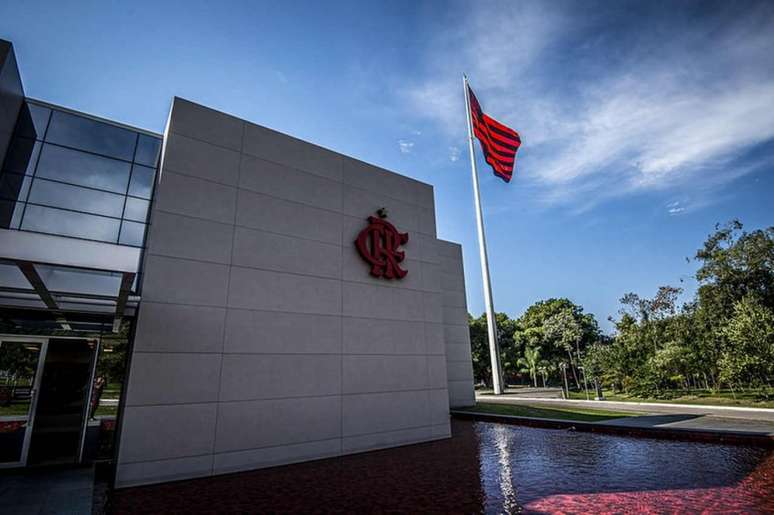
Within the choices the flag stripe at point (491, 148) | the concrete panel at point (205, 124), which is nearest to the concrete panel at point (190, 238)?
the concrete panel at point (205, 124)

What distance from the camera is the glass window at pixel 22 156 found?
26.2ft

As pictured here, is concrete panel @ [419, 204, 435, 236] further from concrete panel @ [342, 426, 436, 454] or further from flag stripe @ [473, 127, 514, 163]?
flag stripe @ [473, 127, 514, 163]

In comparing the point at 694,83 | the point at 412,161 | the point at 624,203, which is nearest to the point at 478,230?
the point at 624,203

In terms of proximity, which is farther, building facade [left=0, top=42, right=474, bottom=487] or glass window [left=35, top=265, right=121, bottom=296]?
building facade [left=0, top=42, right=474, bottom=487]

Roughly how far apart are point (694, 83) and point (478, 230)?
13.7m

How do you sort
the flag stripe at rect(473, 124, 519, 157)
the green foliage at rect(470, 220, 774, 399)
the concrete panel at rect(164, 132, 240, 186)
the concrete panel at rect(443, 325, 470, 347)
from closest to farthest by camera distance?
the concrete panel at rect(164, 132, 240, 186), the green foliage at rect(470, 220, 774, 399), the concrete panel at rect(443, 325, 470, 347), the flag stripe at rect(473, 124, 519, 157)

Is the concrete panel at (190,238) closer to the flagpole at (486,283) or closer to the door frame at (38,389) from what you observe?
the door frame at (38,389)

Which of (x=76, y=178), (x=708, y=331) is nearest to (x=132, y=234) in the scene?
(x=76, y=178)

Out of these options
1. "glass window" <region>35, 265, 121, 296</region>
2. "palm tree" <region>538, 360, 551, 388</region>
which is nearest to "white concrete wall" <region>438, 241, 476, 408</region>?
"glass window" <region>35, 265, 121, 296</region>

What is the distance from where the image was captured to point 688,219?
80.8 ft

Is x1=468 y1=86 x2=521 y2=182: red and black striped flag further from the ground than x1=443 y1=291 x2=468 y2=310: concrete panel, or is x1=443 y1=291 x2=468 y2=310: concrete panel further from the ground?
x1=468 y1=86 x2=521 y2=182: red and black striped flag

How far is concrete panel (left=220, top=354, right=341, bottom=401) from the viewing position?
7500mm

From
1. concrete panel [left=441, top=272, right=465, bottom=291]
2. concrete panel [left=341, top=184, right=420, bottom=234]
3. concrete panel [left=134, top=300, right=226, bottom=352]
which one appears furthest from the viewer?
concrete panel [left=441, top=272, right=465, bottom=291]

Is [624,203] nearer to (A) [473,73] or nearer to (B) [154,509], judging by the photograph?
(A) [473,73]
